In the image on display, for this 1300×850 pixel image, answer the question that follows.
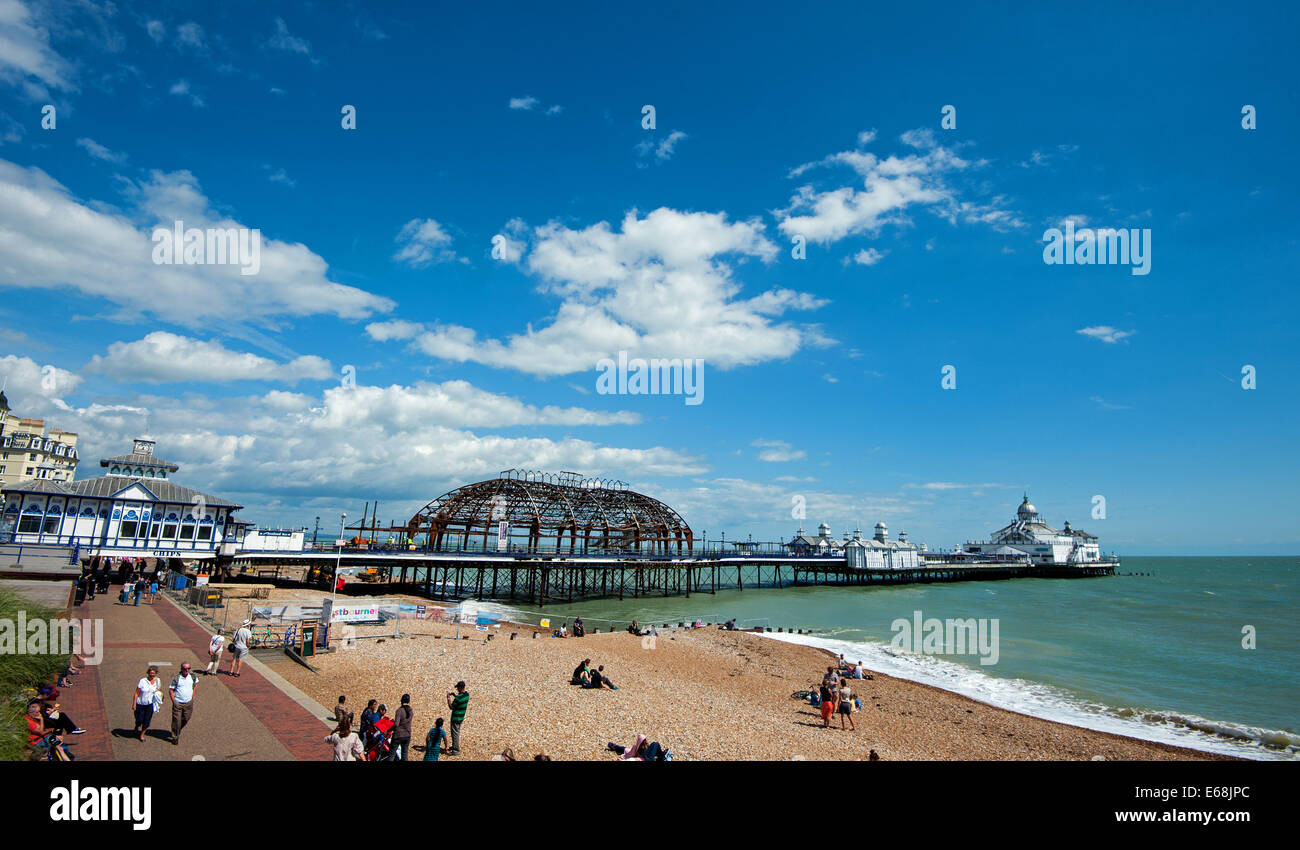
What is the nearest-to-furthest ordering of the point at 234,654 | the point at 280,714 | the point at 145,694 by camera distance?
the point at 145,694
the point at 280,714
the point at 234,654

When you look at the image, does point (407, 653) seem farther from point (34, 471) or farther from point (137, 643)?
point (34, 471)

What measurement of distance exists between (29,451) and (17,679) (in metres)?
76.4

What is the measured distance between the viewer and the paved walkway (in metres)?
10.1

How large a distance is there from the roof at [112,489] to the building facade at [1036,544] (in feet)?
405

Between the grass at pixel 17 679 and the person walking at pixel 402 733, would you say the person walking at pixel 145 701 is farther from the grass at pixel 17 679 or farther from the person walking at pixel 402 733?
the person walking at pixel 402 733

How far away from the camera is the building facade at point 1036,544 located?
113938mm

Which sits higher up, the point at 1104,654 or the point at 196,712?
the point at 196,712

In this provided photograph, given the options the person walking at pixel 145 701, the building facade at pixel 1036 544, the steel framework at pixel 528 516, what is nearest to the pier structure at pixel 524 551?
the steel framework at pixel 528 516

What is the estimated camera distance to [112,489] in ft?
112

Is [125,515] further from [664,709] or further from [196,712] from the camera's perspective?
[664,709]

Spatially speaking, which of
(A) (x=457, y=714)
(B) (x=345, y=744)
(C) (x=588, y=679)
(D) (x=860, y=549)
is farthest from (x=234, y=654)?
(D) (x=860, y=549)

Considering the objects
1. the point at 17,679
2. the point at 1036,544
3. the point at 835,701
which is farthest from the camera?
the point at 1036,544

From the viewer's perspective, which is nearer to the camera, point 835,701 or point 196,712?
point 196,712
